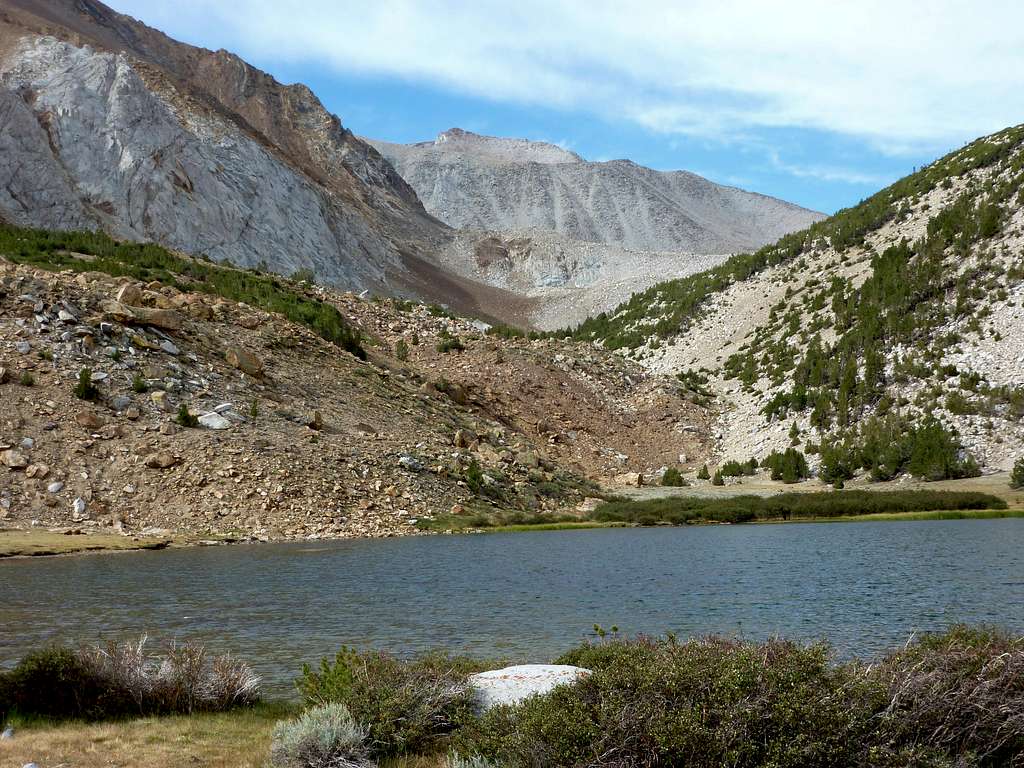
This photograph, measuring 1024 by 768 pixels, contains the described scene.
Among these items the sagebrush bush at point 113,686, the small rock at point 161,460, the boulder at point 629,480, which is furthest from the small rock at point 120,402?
the sagebrush bush at point 113,686

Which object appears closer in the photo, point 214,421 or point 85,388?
point 85,388

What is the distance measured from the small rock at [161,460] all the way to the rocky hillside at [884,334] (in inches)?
1410

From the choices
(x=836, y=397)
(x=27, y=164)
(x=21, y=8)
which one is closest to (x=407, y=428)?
(x=836, y=397)

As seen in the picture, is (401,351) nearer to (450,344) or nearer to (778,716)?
(450,344)

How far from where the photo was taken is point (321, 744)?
745 centimetres

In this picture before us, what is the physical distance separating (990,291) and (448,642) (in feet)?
174

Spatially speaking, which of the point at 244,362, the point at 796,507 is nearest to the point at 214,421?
the point at 244,362

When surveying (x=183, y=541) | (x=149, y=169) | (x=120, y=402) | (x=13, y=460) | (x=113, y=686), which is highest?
(x=149, y=169)

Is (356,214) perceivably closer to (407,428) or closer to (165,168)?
(165,168)

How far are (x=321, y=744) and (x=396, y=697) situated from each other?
993 millimetres

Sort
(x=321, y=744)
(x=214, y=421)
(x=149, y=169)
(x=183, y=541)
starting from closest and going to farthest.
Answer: (x=321, y=744) → (x=183, y=541) → (x=214, y=421) → (x=149, y=169)

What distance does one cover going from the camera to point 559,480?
1826 inches

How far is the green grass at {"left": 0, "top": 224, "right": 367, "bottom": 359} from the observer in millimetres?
49219

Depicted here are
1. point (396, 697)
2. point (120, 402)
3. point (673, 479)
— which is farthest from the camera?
point (673, 479)
